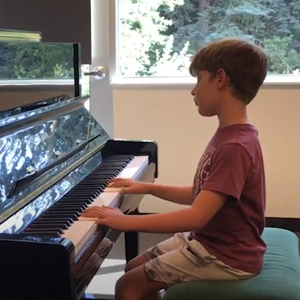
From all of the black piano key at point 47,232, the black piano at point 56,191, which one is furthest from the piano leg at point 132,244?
the black piano key at point 47,232

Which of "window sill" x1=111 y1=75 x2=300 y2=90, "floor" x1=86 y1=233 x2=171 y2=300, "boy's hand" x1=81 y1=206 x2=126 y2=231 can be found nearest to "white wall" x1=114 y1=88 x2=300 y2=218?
"window sill" x1=111 y1=75 x2=300 y2=90

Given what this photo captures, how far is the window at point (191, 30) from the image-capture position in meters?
3.01

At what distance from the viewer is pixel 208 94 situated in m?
1.41

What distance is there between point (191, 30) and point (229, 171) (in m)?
1.89

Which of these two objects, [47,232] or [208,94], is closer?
[47,232]

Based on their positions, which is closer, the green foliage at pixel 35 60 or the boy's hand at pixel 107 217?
the boy's hand at pixel 107 217

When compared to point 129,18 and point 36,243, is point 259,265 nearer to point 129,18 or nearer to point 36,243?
point 36,243

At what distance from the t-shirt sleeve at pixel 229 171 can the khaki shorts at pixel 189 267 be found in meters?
0.20

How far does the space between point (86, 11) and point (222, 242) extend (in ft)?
5.89

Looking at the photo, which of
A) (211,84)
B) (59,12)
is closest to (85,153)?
(211,84)

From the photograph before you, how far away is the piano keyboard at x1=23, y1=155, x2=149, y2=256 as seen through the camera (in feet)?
3.89

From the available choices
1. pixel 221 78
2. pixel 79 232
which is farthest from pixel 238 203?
pixel 79 232

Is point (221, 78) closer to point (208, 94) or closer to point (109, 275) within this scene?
point (208, 94)

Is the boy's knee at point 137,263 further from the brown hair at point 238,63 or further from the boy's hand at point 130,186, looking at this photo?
the brown hair at point 238,63
